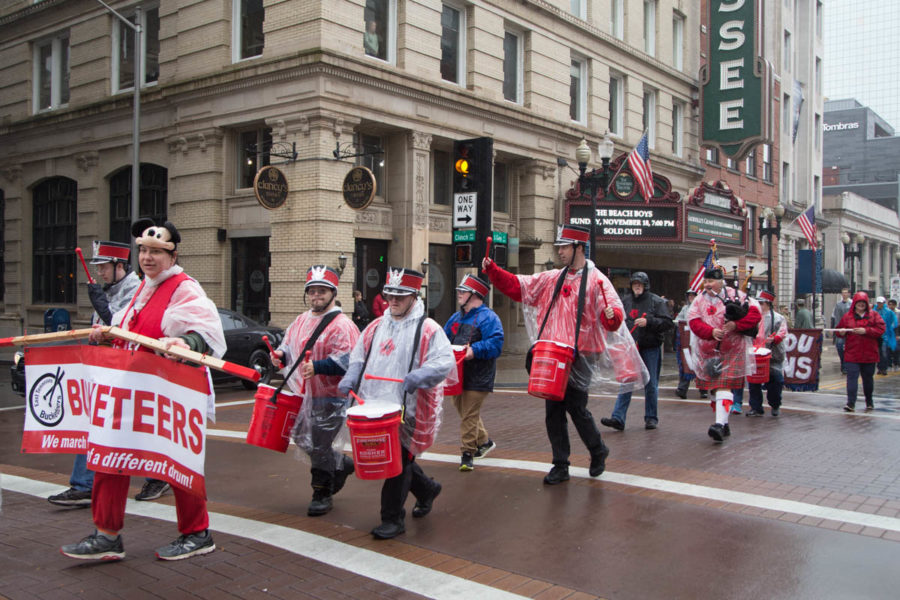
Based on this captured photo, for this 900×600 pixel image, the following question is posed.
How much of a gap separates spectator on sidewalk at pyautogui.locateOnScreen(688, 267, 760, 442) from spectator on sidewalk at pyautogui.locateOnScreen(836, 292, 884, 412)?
12.0ft

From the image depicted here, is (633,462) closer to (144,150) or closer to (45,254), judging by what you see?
(144,150)

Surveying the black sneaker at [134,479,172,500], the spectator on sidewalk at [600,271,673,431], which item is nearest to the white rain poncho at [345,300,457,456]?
the black sneaker at [134,479,172,500]

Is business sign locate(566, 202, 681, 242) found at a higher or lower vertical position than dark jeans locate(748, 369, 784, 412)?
higher

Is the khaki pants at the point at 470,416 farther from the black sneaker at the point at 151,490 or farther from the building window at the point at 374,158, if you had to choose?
the building window at the point at 374,158

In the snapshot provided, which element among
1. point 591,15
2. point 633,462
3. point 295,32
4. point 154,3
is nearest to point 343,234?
point 295,32

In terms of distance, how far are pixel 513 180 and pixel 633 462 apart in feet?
57.5

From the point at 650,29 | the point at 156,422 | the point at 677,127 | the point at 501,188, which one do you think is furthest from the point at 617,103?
the point at 156,422

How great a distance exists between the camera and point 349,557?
15.6 ft

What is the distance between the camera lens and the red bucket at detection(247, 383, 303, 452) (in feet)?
18.5

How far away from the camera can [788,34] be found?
134 ft

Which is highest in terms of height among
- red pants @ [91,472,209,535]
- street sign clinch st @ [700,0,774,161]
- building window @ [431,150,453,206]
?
street sign clinch st @ [700,0,774,161]

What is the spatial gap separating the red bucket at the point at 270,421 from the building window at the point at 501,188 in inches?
727

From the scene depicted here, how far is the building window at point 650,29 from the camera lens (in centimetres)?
2933

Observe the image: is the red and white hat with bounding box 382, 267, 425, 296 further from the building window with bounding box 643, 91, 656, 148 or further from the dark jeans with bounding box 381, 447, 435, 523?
the building window with bounding box 643, 91, 656, 148
